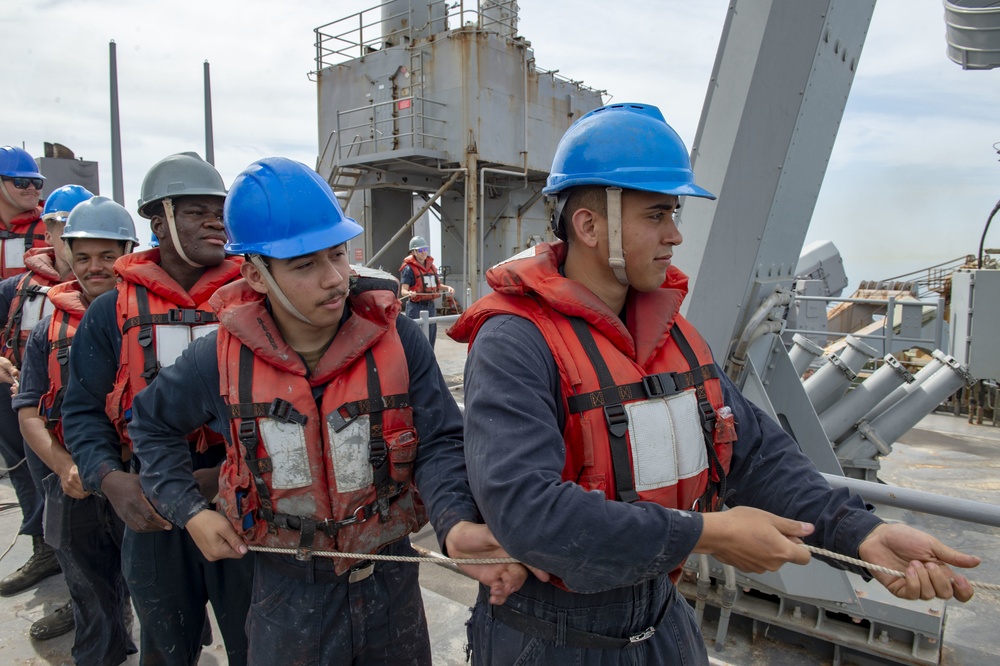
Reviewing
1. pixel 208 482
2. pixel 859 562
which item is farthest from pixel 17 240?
pixel 859 562

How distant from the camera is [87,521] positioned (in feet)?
9.37

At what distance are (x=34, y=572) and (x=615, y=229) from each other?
13.9ft

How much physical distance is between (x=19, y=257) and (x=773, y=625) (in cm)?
628

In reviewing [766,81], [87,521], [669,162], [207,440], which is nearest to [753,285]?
[766,81]

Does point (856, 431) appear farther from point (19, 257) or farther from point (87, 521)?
point (19, 257)

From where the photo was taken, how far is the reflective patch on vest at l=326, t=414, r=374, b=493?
185 cm

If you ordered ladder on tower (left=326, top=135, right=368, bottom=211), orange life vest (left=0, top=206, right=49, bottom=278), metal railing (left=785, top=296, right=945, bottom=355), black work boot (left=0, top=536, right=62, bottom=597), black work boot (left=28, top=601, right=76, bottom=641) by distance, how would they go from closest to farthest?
black work boot (left=28, top=601, right=76, bottom=641), black work boot (left=0, top=536, right=62, bottom=597), orange life vest (left=0, top=206, right=49, bottom=278), metal railing (left=785, top=296, right=945, bottom=355), ladder on tower (left=326, top=135, right=368, bottom=211)

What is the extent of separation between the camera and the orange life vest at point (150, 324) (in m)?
2.43

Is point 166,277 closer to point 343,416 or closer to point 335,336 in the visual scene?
point 335,336

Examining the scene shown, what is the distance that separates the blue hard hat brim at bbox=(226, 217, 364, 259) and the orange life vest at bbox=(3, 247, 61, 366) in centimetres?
271

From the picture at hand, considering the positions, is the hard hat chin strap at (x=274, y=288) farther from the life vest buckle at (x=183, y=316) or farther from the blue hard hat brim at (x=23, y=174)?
the blue hard hat brim at (x=23, y=174)

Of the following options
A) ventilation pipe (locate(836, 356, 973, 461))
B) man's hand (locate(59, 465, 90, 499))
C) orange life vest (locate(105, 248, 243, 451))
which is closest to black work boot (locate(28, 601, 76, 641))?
man's hand (locate(59, 465, 90, 499))

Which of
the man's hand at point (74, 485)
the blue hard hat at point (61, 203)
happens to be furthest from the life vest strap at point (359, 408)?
the blue hard hat at point (61, 203)

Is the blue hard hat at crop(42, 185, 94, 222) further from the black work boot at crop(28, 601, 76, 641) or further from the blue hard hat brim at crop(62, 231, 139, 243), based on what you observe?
the black work boot at crop(28, 601, 76, 641)
